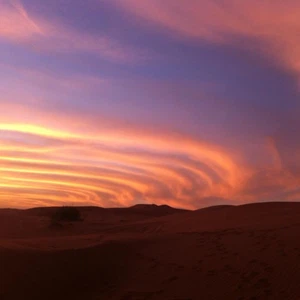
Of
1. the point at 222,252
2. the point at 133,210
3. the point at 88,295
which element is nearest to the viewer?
the point at 88,295

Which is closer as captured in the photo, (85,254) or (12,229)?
(85,254)

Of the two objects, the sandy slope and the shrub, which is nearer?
the sandy slope

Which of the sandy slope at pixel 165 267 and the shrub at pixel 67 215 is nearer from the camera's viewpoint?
the sandy slope at pixel 165 267

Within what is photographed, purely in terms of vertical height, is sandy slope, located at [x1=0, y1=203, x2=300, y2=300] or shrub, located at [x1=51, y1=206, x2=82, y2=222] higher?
shrub, located at [x1=51, y1=206, x2=82, y2=222]

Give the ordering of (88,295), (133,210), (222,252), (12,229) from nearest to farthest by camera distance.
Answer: (88,295)
(222,252)
(12,229)
(133,210)

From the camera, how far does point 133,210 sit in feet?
195

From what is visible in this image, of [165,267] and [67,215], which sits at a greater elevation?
[67,215]

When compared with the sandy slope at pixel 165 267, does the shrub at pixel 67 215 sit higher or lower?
higher

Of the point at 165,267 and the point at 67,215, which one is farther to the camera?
the point at 67,215

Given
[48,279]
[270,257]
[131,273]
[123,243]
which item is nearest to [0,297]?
[48,279]

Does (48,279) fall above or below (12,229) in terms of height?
below

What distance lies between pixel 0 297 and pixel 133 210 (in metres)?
46.5

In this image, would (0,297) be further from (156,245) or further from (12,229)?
(12,229)

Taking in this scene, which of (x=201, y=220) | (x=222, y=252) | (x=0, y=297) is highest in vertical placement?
(x=201, y=220)
